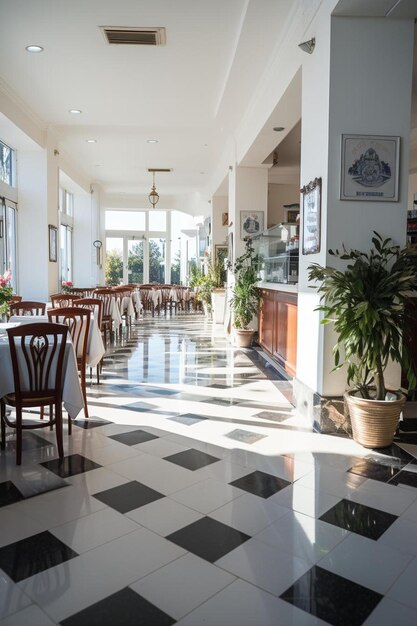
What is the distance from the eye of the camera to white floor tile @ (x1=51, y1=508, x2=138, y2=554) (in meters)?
2.26

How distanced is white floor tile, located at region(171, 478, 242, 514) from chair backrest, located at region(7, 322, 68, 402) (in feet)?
3.68

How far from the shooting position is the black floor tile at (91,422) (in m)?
3.96

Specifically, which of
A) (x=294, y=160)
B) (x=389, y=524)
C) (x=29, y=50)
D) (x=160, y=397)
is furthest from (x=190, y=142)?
(x=389, y=524)

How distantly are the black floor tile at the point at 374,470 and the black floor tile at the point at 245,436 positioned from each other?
76cm

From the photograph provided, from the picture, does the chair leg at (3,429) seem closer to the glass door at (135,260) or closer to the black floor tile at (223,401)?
the black floor tile at (223,401)

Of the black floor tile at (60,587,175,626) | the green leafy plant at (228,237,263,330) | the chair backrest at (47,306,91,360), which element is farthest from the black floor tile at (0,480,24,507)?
the green leafy plant at (228,237,263,330)

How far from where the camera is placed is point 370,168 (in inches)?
148

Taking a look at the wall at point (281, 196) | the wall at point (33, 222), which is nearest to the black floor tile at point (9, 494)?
the wall at point (33, 222)

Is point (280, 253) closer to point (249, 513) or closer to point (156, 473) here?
point (156, 473)

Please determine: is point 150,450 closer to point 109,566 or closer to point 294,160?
point 109,566

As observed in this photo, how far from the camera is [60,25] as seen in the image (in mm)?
5000

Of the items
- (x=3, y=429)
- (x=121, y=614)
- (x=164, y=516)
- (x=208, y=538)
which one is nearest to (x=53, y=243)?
(x=3, y=429)

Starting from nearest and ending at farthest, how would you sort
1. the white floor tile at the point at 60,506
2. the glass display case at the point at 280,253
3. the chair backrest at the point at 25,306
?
the white floor tile at the point at 60,506 → the chair backrest at the point at 25,306 → the glass display case at the point at 280,253

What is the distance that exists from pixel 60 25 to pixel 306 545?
5.15m
